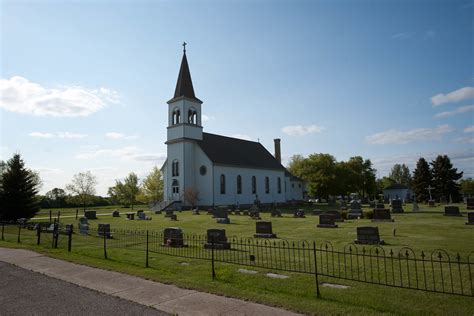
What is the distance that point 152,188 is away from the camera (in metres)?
63.9

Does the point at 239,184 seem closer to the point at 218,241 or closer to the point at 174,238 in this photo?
the point at 174,238

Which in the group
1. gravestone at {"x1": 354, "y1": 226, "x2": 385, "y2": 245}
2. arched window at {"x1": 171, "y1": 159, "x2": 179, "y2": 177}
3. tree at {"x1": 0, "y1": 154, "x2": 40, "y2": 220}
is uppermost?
arched window at {"x1": 171, "y1": 159, "x2": 179, "y2": 177}

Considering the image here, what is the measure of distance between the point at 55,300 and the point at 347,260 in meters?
7.99

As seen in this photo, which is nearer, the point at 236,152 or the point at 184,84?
the point at 184,84

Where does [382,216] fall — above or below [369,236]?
above

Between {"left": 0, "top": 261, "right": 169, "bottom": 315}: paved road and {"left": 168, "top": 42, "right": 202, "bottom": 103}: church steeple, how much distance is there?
39427mm

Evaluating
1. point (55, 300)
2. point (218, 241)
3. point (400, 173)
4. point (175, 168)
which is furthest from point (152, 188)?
point (400, 173)

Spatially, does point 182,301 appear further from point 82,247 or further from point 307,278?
point 82,247

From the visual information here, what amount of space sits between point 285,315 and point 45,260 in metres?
9.19

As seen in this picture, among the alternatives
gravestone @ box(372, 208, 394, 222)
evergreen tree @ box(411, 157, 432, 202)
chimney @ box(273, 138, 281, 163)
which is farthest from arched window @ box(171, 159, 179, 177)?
evergreen tree @ box(411, 157, 432, 202)

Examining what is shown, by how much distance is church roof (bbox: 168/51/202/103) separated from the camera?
153ft

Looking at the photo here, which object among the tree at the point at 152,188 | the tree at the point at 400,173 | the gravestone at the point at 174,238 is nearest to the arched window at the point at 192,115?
the tree at the point at 152,188

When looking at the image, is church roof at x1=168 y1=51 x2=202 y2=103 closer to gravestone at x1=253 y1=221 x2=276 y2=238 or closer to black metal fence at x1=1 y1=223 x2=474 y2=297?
black metal fence at x1=1 y1=223 x2=474 y2=297

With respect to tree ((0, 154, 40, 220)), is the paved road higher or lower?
lower
